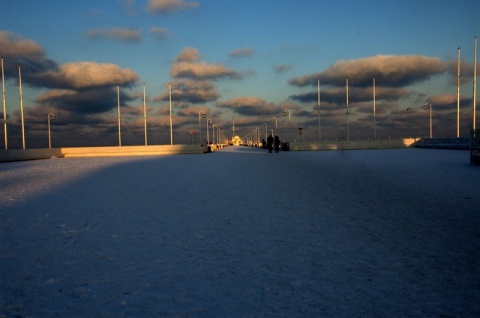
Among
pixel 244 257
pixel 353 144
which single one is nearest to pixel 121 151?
pixel 353 144

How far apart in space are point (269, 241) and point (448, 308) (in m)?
2.84

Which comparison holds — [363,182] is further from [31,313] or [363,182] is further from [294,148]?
[294,148]

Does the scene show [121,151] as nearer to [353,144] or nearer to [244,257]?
[353,144]

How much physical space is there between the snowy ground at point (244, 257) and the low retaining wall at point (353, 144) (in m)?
46.9

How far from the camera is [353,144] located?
58.3 meters

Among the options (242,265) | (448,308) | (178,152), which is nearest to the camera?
(448,308)

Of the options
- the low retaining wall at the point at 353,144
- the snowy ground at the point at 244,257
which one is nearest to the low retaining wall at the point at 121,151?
the low retaining wall at the point at 353,144

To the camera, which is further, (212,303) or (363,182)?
(363,182)

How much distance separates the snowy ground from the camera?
12.2 feet

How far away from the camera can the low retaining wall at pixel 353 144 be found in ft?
186

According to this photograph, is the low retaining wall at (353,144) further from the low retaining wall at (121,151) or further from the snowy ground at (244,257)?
the snowy ground at (244,257)

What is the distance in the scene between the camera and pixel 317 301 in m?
3.75

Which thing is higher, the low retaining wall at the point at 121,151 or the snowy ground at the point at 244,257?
the low retaining wall at the point at 121,151

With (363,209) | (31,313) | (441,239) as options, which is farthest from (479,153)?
(31,313)
